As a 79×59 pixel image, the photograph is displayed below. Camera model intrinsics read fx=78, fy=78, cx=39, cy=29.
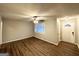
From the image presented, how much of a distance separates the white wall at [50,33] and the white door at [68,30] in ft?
0.49

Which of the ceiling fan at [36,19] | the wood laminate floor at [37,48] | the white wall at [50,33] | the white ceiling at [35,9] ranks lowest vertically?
the wood laminate floor at [37,48]

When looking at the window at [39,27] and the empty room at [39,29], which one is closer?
the empty room at [39,29]

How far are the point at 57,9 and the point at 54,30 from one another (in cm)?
38

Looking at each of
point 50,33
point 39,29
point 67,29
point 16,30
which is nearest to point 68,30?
point 67,29

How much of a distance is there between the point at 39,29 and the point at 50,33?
0.22 m

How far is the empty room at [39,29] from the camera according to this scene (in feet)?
4.26

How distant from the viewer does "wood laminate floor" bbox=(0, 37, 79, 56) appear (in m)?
1.34

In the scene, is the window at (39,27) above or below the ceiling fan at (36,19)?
below

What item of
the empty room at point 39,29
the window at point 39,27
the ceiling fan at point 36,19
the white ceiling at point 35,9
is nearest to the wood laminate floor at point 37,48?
the empty room at point 39,29

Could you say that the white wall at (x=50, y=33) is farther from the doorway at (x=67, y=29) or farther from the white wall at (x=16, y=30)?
the white wall at (x=16, y=30)

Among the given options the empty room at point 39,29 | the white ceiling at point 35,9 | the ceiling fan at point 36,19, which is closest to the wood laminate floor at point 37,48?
the empty room at point 39,29

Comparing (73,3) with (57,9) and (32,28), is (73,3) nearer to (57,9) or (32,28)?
(57,9)

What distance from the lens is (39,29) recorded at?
1.49m

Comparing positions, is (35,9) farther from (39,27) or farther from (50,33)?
(50,33)
